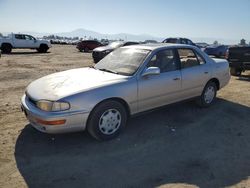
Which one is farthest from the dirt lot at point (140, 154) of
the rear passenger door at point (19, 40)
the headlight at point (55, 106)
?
the rear passenger door at point (19, 40)

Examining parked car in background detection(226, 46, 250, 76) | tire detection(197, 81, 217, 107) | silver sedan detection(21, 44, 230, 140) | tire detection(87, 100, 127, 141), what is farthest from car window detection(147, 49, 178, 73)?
parked car in background detection(226, 46, 250, 76)

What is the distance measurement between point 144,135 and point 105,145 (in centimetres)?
83

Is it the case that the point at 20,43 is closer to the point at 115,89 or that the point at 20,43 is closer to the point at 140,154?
the point at 115,89

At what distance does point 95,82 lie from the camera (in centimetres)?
481

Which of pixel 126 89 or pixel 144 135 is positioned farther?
pixel 144 135

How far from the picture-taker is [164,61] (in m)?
5.75

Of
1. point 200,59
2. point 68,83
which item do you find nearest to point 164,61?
point 200,59

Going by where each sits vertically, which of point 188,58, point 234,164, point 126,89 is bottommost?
point 234,164

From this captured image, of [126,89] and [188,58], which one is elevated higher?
[188,58]

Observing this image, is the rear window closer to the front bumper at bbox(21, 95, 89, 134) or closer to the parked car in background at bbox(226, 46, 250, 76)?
the front bumper at bbox(21, 95, 89, 134)

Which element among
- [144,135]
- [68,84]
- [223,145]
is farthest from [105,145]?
[223,145]

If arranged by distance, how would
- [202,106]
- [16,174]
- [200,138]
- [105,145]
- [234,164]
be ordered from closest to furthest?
[16,174] → [234,164] → [105,145] → [200,138] → [202,106]

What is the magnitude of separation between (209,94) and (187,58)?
1.20m

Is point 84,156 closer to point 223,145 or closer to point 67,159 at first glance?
point 67,159
